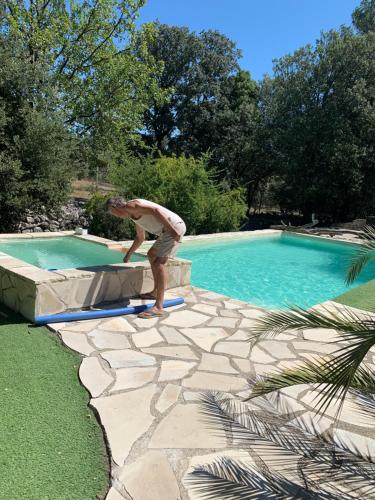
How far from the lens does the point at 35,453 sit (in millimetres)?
2348

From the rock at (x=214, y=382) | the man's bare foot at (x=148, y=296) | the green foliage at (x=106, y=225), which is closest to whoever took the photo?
the rock at (x=214, y=382)

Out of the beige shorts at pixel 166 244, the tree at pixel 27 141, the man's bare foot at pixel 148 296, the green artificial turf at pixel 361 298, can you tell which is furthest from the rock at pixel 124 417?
the tree at pixel 27 141

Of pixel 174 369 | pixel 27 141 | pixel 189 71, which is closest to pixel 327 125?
pixel 189 71

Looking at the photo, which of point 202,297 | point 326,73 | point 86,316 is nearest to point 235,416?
point 86,316

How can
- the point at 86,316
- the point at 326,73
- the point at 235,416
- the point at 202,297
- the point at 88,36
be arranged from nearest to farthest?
1. the point at 235,416
2. the point at 86,316
3. the point at 202,297
4. the point at 88,36
5. the point at 326,73

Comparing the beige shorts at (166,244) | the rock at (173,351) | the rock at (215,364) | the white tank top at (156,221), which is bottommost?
the rock at (173,351)

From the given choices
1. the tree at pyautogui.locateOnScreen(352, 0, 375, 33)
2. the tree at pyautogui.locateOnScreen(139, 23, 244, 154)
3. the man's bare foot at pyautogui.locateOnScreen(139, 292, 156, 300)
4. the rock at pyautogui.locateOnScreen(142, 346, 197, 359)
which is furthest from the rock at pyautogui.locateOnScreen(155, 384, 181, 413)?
the tree at pyautogui.locateOnScreen(352, 0, 375, 33)

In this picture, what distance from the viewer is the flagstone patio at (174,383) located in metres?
2.38

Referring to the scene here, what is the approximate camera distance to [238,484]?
2.13 meters

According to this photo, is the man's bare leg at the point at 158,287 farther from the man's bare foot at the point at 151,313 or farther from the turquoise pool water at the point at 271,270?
the turquoise pool water at the point at 271,270

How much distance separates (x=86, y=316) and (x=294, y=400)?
8.51ft

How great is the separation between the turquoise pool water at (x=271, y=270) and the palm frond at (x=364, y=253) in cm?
288

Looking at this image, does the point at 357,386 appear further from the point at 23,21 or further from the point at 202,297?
the point at 23,21

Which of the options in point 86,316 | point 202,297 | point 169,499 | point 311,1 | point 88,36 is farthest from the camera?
point 311,1
